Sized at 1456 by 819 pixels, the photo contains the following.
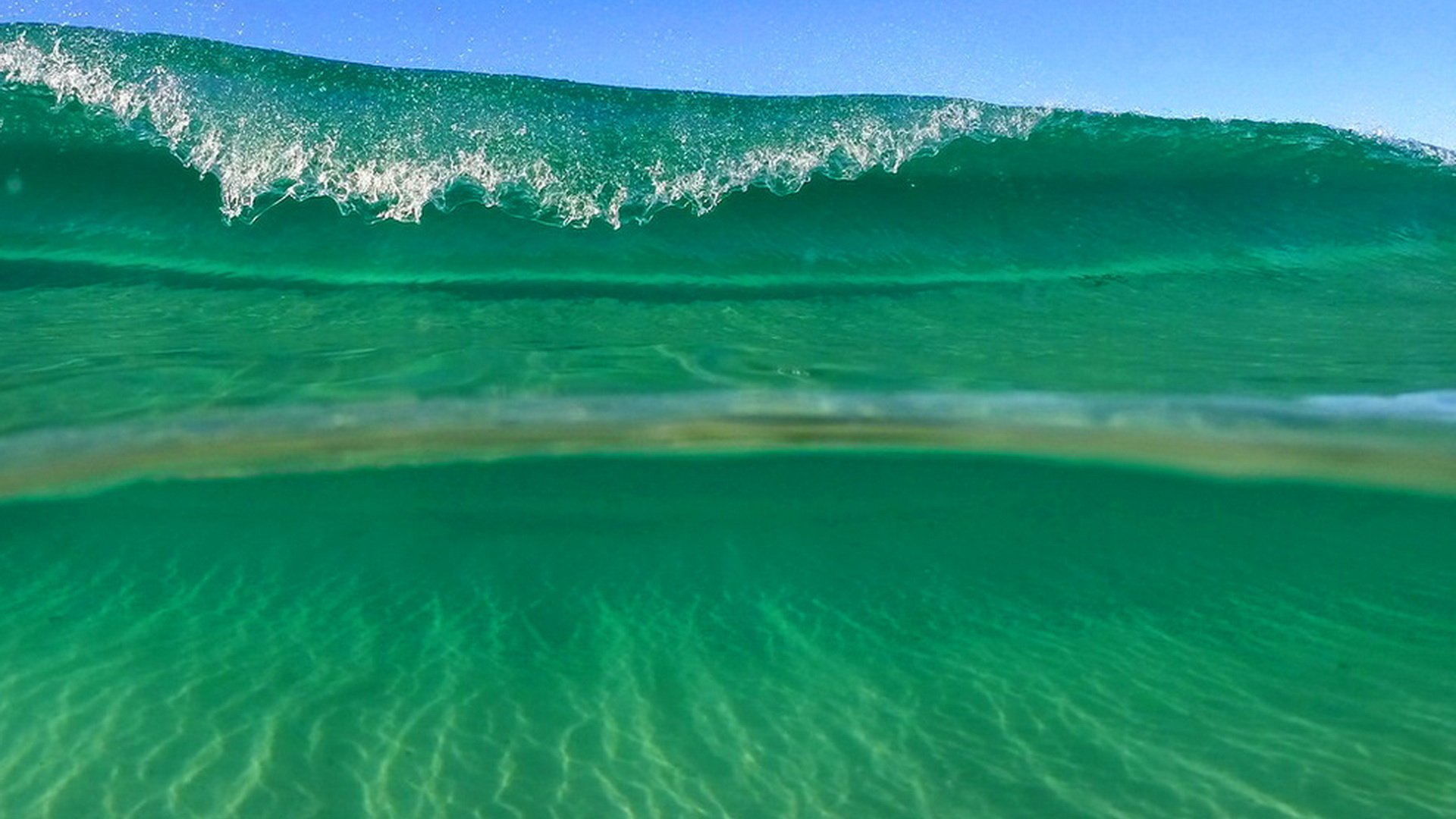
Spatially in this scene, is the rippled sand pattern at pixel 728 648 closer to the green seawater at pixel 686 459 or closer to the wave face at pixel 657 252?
the green seawater at pixel 686 459

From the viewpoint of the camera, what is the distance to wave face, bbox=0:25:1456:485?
5.88 metres

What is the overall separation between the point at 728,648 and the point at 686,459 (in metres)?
2.18

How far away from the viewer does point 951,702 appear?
3355 mm

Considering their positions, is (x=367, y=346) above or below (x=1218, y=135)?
below

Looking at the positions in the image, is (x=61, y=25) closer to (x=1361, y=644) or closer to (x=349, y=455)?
(x=349, y=455)

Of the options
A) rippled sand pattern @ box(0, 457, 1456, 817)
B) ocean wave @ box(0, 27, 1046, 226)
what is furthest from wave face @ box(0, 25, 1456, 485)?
rippled sand pattern @ box(0, 457, 1456, 817)

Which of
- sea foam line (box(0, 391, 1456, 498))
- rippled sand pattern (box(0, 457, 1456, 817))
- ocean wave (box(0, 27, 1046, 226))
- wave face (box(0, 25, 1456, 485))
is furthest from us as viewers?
ocean wave (box(0, 27, 1046, 226))

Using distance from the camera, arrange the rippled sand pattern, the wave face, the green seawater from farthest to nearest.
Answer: the wave face → the green seawater → the rippled sand pattern

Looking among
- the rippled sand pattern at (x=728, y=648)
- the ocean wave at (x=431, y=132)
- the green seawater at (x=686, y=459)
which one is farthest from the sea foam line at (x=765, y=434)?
the ocean wave at (x=431, y=132)

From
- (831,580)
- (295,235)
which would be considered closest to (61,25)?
(295,235)

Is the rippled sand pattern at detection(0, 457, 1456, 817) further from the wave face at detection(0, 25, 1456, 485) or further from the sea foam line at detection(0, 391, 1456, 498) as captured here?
the wave face at detection(0, 25, 1456, 485)

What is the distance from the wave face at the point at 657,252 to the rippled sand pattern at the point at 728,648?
59cm

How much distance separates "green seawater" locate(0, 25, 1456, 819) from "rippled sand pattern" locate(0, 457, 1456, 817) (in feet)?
0.07

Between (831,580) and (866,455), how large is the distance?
5.04 feet
